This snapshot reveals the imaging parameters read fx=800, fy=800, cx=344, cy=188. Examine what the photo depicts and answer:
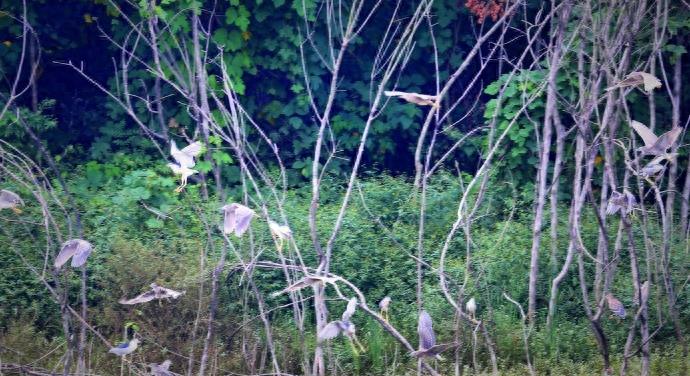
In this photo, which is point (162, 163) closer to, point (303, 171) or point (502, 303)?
point (303, 171)

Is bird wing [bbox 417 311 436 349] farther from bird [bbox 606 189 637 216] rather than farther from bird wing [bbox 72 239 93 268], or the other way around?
bird wing [bbox 72 239 93 268]

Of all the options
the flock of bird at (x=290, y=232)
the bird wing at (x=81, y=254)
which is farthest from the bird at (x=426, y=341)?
the bird wing at (x=81, y=254)

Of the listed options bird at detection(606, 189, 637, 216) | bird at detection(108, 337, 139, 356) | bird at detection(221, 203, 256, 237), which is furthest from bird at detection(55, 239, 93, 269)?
bird at detection(606, 189, 637, 216)

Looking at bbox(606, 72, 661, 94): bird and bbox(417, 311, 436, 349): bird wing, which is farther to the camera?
bbox(606, 72, 661, 94): bird

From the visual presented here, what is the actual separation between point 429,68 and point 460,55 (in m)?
0.37

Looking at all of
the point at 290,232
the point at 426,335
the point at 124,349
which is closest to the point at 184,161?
the point at 290,232

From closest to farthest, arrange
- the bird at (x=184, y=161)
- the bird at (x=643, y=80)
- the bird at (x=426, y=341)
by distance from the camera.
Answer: the bird at (x=426, y=341) < the bird at (x=643, y=80) < the bird at (x=184, y=161)

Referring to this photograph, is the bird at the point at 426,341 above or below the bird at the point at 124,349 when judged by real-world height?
above

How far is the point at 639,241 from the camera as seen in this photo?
605cm

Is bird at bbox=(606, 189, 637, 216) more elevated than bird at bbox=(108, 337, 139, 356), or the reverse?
bird at bbox=(606, 189, 637, 216)

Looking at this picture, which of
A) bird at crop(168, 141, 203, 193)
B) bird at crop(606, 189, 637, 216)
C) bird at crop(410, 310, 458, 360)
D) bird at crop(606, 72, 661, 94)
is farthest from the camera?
bird at crop(606, 189, 637, 216)

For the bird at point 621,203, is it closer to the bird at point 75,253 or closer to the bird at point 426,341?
the bird at point 426,341

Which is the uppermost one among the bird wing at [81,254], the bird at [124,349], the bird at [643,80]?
the bird at [643,80]

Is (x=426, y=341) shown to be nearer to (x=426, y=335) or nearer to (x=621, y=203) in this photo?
(x=426, y=335)
